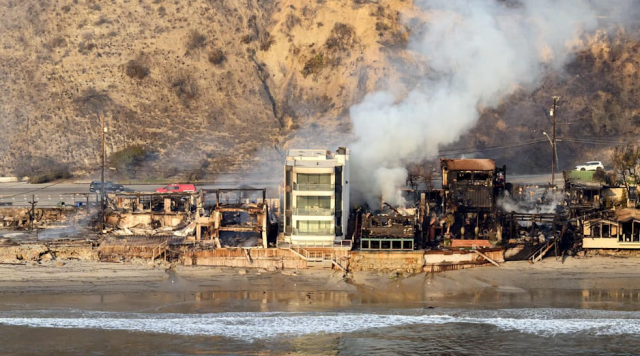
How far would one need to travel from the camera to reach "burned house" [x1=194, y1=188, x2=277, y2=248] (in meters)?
70.6

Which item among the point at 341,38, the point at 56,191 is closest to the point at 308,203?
the point at 56,191

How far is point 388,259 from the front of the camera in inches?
2623

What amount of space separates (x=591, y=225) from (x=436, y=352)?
76.3ft

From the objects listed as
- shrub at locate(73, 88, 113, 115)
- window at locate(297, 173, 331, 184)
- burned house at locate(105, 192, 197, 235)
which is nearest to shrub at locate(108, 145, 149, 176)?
shrub at locate(73, 88, 113, 115)

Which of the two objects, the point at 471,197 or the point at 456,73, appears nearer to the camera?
the point at 471,197

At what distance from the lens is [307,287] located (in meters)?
63.0

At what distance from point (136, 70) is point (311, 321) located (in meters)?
69.8

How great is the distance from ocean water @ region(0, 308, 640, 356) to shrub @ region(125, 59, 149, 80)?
2551 inches

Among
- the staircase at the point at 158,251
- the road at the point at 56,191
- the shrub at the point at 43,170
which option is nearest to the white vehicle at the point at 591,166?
the road at the point at 56,191

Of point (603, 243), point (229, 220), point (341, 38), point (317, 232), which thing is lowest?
point (603, 243)

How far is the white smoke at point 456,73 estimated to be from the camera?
8075cm

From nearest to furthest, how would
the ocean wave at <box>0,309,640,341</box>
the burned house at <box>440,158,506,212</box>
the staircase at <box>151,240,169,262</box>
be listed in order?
1. the ocean wave at <box>0,309,640,341</box>
2. the staircase at <box>151,240,169,262</box>
3. the burned house at <box>440,158,506,212</box>

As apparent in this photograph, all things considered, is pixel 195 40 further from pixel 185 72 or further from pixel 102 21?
pixel 102 21

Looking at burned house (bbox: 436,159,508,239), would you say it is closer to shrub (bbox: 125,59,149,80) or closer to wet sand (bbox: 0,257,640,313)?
wet sand (bbox: 0,257,640,313)
